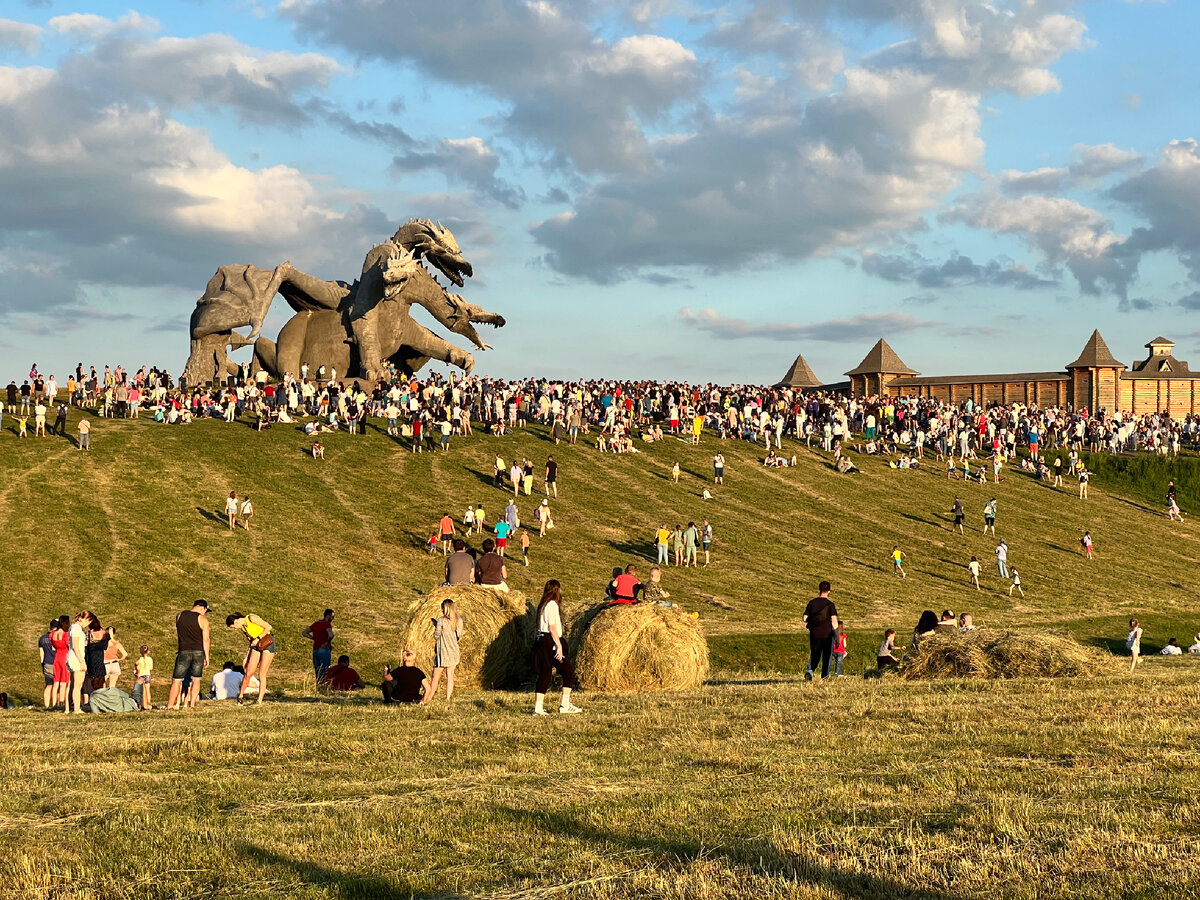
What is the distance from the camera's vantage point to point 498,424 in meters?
46.3

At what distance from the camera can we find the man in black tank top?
1653 cm

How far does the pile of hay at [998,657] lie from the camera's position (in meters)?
16.0

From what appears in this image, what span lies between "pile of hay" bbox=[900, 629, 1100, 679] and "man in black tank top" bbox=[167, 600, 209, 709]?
9.91 metres

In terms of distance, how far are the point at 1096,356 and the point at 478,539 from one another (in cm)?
6009

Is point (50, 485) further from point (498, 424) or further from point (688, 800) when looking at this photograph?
point (688, 800)

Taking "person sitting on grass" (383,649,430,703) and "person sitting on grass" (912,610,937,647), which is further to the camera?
"person sitting on grass" (912,610,937,647)

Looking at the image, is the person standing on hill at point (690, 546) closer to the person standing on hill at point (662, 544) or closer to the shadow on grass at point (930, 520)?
the person standing on hill at point (662, 544)

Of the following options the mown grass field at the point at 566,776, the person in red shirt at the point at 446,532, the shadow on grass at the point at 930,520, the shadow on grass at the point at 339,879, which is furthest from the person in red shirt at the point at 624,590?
the shadow on grass at the point at 930,520

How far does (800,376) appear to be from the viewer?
111 meters

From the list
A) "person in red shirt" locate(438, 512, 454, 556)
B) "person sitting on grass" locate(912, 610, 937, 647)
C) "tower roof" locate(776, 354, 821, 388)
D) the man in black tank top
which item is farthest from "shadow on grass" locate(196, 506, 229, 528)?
"tower roof" locate(776, 354, 821, 388)

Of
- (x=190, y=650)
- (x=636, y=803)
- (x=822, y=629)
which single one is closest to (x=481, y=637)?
(x=190, y=650)

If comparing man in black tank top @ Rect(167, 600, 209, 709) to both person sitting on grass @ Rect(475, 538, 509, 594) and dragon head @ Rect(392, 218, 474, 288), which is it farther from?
dragon head @ Rect(392, 218, 474, 288)

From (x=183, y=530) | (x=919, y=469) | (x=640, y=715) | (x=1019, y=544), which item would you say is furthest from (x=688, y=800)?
(x=919, y=469)

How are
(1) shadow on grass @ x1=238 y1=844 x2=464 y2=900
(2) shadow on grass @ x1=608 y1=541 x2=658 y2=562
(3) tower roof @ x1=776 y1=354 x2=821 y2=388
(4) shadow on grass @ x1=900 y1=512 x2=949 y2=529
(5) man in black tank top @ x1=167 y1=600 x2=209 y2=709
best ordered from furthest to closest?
1. (3) tower roof @ x1=776 y1=354 x2=821 y2=388
2. (4) shadow on grass @ x1=900 y1=512 x2=949 y2=529
3. (2) shadow on grass @ x1=608 y1=541 x2=658 y2=562
4. (5) man in black tank top @ x1=167 y1=600 x2=209 y2=709
5. (1) shadow on grass @ x1=238 y1=844 x2=464 y2=900
